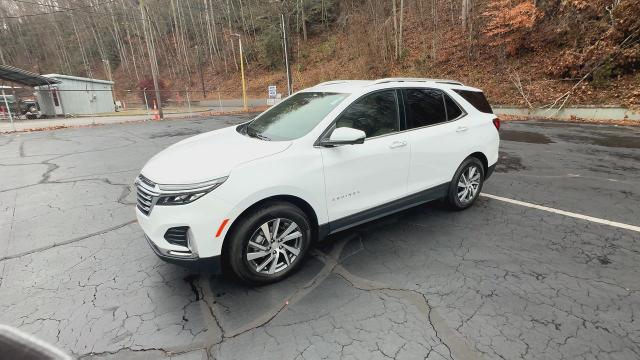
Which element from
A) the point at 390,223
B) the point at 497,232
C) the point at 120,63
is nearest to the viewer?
the point at 497,232

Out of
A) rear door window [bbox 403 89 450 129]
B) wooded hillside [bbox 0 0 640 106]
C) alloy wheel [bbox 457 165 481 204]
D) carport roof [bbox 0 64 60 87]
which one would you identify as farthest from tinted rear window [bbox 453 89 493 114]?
carport roof [bbox 0 64 60 87]

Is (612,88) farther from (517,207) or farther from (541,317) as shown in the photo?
(541,317)

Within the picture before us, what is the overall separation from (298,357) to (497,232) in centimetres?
282

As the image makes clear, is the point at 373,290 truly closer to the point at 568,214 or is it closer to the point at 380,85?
the point at 380,85

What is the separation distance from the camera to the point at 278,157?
2844 millimetres

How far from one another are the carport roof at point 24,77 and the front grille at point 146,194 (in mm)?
29434

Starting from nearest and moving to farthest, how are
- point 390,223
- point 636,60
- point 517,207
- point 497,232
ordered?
1. point 497,232
2. point 390,223
3. point 517,207
4. point 636,60

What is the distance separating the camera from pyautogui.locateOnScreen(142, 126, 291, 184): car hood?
2641 millimetres

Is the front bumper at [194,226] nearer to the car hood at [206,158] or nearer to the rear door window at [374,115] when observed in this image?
the car hood at [206,158]

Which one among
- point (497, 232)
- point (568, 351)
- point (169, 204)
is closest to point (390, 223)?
point (497, 232)

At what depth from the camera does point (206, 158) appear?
286 cm

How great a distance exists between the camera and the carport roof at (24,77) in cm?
2345

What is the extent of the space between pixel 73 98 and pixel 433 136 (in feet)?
107

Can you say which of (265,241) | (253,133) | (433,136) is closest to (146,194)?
(265,241)
